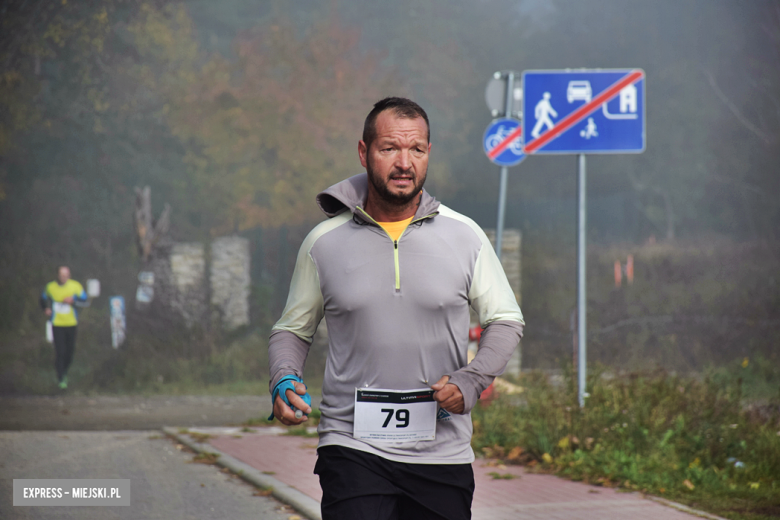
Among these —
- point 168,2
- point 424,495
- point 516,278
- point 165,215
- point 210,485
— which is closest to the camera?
point 424,495

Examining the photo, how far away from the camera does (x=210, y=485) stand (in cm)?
773

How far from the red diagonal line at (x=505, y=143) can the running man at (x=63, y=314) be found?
8094mm

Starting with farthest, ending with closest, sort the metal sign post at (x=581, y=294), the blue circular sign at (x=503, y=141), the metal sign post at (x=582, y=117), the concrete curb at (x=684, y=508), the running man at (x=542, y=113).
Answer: the blue circular sign at (x=503, y=141), the running man at (x=542, y=113), the metal sign post at (x=582, y=117), the metal sign post at (x=581, y=294), the concrete curb at (x=684, y=508)

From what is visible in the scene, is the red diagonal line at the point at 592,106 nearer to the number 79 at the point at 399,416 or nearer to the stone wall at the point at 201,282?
the number 79 at the point at 399,416

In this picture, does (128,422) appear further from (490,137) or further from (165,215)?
(165,215)

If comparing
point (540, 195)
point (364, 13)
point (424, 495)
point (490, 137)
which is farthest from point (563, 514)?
point (364, 13)

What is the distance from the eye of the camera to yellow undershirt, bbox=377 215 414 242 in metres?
3.40

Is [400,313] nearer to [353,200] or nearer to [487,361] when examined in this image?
[487,361]

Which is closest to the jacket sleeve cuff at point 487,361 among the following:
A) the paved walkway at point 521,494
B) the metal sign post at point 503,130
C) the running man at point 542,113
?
the paved walkway at point 521,494

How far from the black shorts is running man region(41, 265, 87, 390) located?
45.1 ft

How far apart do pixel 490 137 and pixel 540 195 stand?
11076 millimetres

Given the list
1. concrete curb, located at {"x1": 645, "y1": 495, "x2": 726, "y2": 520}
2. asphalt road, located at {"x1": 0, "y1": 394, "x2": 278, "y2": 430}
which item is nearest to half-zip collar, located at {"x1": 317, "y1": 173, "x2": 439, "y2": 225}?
concrete curb, located at {"x1": 645, "y1": 495, "x2": 726, "y2": 520}

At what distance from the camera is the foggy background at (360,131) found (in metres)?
20.6

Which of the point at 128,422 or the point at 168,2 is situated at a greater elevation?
the point at 168,2
